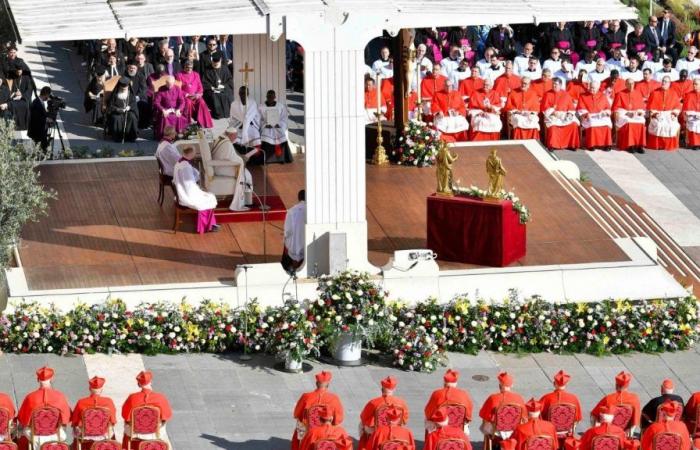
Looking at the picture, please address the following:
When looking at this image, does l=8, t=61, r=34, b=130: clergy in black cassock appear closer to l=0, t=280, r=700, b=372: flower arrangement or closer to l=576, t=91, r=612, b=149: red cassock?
l=0, t=280, r=700, b=372: flower arrangement

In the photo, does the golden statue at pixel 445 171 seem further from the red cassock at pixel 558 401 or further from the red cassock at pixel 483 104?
the red cassock at pixel 483 104

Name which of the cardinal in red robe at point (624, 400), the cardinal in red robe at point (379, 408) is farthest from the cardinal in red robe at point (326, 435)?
→ the cardinal in red robe at point (624, 400)

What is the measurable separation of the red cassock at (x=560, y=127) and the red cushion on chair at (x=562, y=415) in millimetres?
Result: 15546

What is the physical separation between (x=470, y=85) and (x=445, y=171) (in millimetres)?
9914

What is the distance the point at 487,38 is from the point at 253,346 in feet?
53.9

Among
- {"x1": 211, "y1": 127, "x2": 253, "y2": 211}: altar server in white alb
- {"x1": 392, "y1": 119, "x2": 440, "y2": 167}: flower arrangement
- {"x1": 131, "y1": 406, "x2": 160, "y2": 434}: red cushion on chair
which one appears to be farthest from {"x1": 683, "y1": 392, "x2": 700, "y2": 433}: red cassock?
{"x1": 392, "y1": 119, "x2": 440, "y2": 167}: flower arrangement

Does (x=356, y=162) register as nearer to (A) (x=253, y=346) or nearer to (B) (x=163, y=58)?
(A) (x=253, y=346)

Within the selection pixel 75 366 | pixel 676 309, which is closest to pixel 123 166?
pixel 75 366

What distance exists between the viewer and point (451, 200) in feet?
91.1

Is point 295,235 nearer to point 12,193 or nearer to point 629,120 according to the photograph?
point 12,193

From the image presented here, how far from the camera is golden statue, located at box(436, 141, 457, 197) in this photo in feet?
90.5

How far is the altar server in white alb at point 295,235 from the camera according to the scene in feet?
89.0

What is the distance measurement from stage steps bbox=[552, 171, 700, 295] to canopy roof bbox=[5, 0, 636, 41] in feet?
14.5

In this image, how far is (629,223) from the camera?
31953 millimetres
